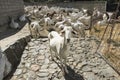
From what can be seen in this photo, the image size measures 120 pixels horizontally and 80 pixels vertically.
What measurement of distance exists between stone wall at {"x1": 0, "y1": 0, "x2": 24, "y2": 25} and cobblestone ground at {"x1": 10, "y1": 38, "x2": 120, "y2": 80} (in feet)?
11.4

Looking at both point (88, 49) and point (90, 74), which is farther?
point (88, 49)

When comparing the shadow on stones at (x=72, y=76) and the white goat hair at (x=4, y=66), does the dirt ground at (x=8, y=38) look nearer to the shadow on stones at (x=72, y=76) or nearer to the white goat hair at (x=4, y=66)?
the white goat hair at (x=4, y=66)

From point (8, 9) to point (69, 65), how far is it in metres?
7.55

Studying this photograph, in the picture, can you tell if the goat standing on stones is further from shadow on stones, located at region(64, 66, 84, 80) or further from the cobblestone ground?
the cobblestone ground

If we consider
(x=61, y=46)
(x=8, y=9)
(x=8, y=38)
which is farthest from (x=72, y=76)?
(x=8, y=9)

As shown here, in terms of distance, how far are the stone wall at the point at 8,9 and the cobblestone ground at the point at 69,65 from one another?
3490mm

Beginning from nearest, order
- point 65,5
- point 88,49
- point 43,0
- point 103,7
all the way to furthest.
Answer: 1. point 88,49
2. point 103,7
3. point 65,5
4. point 43,0

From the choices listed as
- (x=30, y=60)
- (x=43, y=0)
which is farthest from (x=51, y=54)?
(x=43, y=0)

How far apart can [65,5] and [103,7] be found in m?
6.32

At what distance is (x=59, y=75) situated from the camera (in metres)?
8.17

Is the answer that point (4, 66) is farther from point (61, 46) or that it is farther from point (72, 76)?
point (72, 76)

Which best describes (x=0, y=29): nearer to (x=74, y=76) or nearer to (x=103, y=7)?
(x=74, y=76)

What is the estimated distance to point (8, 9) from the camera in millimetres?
14898

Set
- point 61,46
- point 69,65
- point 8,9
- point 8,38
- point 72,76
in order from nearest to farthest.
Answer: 1. point 61,46
2. point 72,76
3. point 69,65
4. point 8,38
5. point 8,9
